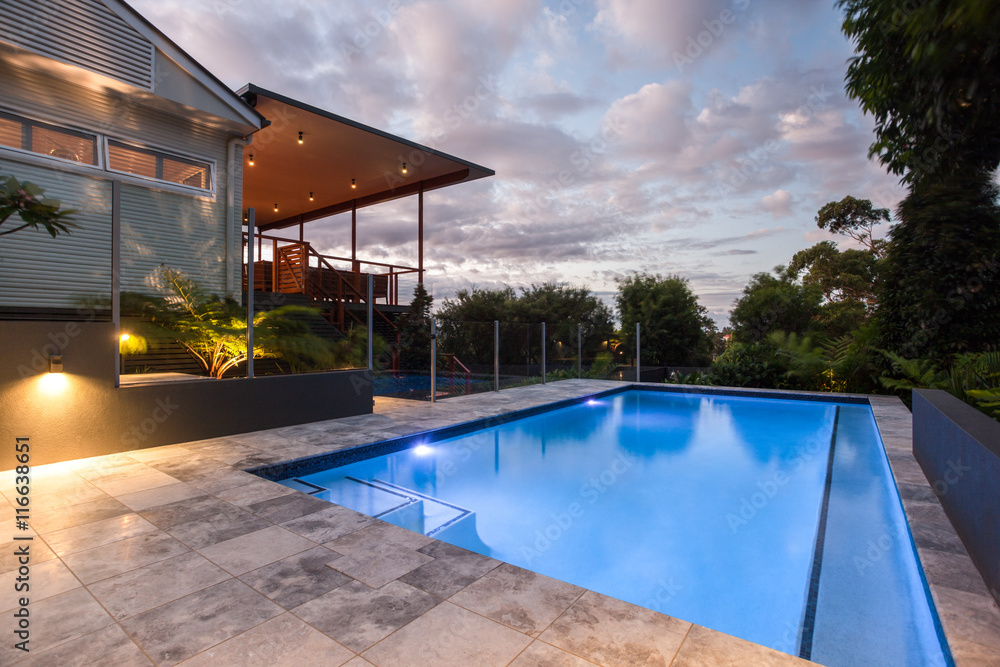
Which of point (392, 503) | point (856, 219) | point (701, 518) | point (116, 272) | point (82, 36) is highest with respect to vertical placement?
point (856, 219)

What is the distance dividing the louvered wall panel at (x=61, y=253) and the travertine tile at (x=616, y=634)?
14.3 feet

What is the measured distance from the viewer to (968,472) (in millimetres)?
2459

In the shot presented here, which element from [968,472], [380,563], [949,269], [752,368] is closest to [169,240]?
[380,563]

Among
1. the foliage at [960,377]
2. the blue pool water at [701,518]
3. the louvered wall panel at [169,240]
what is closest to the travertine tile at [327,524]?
the blue pool water at [701,518]

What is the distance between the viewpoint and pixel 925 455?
378 centimetres

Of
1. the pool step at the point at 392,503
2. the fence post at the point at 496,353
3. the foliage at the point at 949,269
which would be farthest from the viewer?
the fence post at the point at 496,353

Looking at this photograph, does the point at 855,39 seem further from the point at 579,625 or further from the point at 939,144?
the point at 579,625

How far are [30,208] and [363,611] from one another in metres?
4.27

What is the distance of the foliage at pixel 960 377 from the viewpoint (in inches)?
150

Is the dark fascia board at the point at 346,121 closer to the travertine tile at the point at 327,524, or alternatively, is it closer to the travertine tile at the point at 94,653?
the travertine tile at the point at 327,524

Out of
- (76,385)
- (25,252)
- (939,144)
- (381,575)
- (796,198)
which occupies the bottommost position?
(381,575)

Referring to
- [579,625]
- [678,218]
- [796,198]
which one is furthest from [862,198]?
[579,625]

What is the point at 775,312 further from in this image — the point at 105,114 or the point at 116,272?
the point at 105,114

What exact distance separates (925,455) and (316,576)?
14.8 ft
